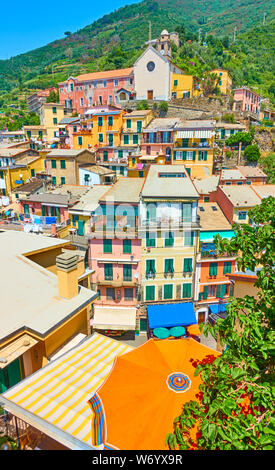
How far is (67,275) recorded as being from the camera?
30.4ft

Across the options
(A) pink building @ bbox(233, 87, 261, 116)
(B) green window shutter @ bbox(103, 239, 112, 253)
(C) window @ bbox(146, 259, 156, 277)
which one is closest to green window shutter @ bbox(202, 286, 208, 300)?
(C) window @ bbox(146, 259, 156, 277)

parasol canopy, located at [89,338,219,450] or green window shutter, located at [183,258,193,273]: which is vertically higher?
parasol canopy, located at [89,338,219,450]

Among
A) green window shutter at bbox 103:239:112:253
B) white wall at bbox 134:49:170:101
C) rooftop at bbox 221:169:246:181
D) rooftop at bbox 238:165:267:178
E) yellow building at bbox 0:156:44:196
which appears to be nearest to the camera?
green window shutter at bbox 103:239:112:253

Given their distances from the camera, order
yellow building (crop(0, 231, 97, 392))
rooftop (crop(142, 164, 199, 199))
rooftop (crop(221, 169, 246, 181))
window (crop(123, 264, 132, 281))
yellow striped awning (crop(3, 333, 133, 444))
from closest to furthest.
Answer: yellow striped awning (crop(3, 333, 133, 444)) → yellow building (crop(0, 231, 97, 392)) → rooftop (crop(142, 164, 199, 199)) → window (crop(123, 264, 132, 281)) → rooftop (crop(221, 169, 246, 181))

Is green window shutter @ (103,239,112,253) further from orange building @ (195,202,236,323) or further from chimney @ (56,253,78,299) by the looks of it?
chimney @ (56,253,78,299)

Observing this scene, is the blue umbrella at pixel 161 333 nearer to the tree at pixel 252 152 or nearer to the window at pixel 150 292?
the window at pixel 150 292

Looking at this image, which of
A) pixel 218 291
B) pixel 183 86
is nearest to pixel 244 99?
pixel 183 86

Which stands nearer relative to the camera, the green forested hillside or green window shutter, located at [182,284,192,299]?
green window shutter, located at [182,284,192,299]

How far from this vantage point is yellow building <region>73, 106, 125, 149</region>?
4525 centimetres

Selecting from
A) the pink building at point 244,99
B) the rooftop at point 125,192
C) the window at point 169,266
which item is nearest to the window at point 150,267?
the window at point 169,266

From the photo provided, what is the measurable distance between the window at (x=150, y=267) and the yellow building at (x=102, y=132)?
89.2 feet

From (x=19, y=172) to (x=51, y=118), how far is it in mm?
26246

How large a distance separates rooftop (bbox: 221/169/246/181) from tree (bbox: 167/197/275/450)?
32751mm
